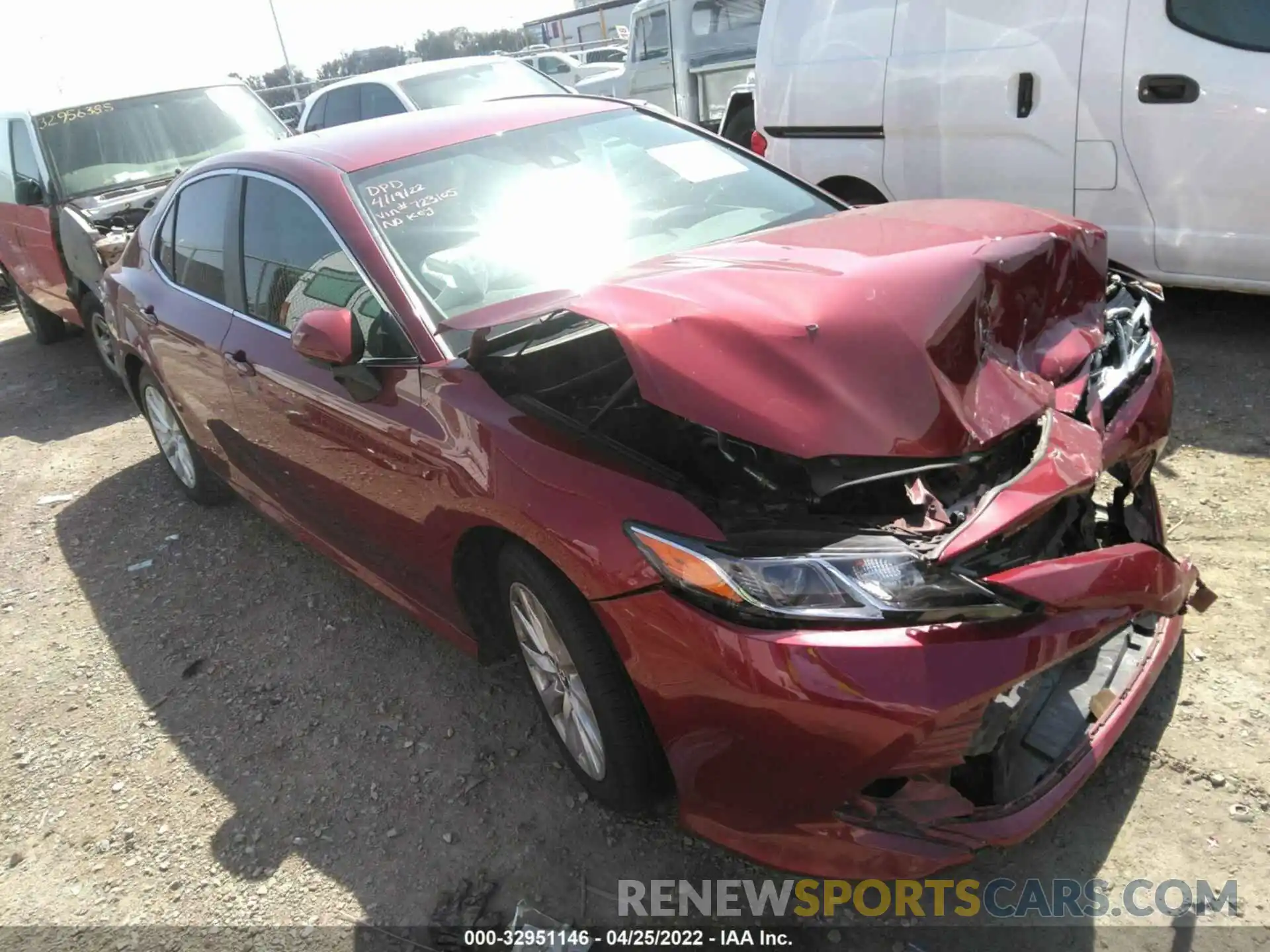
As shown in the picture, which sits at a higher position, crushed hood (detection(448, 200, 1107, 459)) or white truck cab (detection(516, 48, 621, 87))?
crushed hood (detection(448, 200, 1107, 459))

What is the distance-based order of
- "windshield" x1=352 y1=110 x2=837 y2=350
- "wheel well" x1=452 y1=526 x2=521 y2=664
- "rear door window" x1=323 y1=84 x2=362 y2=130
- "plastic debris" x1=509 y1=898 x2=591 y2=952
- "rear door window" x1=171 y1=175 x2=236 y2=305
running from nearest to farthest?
"plastic debris" x1=509 y1=898 x2=591 y2=952
"wheel well" x1=452 y1=526 x2=521 y2=664
"windshield" x1=352 y1=110 x2=837 y2=350
"rear door window" x1=171 y1=175 x2=236 y2=305
"rear door window" x1=323 y1=84 x2=362 y2=130

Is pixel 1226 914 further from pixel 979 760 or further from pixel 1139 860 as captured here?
pixel 979 760

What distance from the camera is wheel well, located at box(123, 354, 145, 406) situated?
15.8 ft

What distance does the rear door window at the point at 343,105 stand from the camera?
8992mm

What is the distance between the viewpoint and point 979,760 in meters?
2.00

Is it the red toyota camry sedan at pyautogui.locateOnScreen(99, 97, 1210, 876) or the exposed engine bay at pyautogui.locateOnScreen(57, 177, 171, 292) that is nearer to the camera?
the red toyota camry sedan at pyautogui.locateOnScreen(99, 97, 1210, 876)

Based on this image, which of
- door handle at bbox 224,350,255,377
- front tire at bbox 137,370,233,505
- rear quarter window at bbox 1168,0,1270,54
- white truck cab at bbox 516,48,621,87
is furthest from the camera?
white truck cab at bbox 516,48,621,87

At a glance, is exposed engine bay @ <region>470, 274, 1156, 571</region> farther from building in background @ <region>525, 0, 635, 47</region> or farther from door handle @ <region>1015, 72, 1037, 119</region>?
building in background @ <region>525, 0, 635, 47</region>

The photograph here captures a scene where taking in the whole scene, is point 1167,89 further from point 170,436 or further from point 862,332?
point 170,436

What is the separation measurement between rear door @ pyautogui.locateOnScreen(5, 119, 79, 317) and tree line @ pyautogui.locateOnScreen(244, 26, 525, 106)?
1793 mm

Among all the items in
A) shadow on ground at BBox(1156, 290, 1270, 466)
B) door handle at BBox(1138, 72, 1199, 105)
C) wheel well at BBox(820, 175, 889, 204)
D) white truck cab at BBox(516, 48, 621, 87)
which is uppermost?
door handle at BBox(1138, 72, 1199, 105)

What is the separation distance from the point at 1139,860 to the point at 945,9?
171 inches

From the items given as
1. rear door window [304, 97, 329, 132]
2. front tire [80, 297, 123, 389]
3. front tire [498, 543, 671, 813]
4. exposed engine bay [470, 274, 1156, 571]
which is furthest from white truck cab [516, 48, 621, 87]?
front tire [498, 543, 671, 813]

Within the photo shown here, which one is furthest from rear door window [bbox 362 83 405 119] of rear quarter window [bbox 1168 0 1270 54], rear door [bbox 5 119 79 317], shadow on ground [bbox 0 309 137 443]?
rear quarter window [bbox 1168 0 1270 54]
